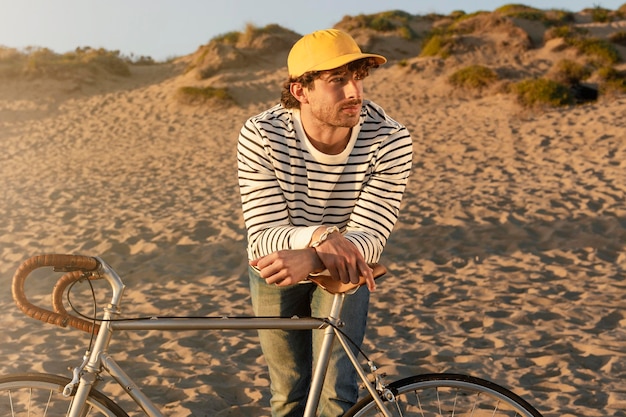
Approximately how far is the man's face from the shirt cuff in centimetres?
36

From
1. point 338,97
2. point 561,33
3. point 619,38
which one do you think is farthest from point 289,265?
point 561,33

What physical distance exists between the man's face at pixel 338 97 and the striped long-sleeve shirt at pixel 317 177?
0.13 m

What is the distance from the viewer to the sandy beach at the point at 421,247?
497 cm

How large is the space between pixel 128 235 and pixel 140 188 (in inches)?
138

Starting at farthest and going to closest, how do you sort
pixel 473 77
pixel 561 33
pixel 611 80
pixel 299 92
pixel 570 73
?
pixel 561 33
pixel 473 77
pixel 570 73
pixel 611 80
pixel 299 92

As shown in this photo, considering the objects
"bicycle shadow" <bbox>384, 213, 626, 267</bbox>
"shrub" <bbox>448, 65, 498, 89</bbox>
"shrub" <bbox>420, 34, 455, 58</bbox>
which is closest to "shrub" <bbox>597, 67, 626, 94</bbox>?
"shrub" <bbox>448, 65, 498, 89</bbox>

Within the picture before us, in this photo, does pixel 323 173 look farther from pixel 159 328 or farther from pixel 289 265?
pixel 159 328

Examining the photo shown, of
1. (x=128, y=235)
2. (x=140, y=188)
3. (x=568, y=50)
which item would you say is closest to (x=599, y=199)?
(x=128, y=235)

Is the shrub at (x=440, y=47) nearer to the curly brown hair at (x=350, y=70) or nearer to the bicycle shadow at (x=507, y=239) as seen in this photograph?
the bicycle shadow at (x=507, y=239)

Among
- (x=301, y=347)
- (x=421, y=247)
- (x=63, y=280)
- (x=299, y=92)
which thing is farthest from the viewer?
(x=421, y=247)

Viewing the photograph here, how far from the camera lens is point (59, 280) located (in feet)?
6.40

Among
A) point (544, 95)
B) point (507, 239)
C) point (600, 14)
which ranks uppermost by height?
point (600, 14)

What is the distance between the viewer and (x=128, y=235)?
29.6ft

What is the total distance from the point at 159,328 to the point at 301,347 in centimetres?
67
